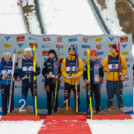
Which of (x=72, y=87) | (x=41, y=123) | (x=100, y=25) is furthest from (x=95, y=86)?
(x=100, y=25)

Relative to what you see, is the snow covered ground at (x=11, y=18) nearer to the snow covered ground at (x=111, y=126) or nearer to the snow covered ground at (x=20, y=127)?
the snow covered ground at (x=20, y=127)

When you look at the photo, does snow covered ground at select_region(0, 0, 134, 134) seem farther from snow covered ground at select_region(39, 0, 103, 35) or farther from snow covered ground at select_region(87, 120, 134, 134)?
snow covered ground at select_region(87, 120, 134, 134)

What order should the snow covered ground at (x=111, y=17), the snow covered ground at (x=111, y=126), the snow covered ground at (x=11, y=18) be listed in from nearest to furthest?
the snow covered ground at (x=111, y=126) → the snow covered ground at (x=11, y=18) → the snow covered ground at (x=111, y=17)

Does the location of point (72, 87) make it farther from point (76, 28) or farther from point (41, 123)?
point (76, 28)

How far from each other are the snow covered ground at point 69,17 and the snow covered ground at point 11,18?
209 centimetres

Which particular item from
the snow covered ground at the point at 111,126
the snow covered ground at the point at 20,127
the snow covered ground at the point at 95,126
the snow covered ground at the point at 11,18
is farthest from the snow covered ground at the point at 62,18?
the snow covered ground at the point at 111,126

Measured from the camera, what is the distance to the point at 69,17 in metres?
21.1

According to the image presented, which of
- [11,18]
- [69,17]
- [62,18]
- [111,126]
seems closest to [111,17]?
[69,17]

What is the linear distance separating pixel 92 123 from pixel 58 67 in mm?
1915

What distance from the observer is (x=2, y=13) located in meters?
20.9

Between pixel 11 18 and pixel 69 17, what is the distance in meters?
5.01

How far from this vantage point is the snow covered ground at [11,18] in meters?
17.5

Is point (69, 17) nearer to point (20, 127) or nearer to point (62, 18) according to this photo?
point (62, 18)

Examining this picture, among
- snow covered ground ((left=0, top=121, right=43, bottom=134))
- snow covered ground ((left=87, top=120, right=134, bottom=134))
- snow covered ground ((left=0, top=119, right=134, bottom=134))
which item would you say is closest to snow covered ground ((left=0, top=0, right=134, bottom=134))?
snow covered ground ((left=0, top=121, right=43, bottom=134))
